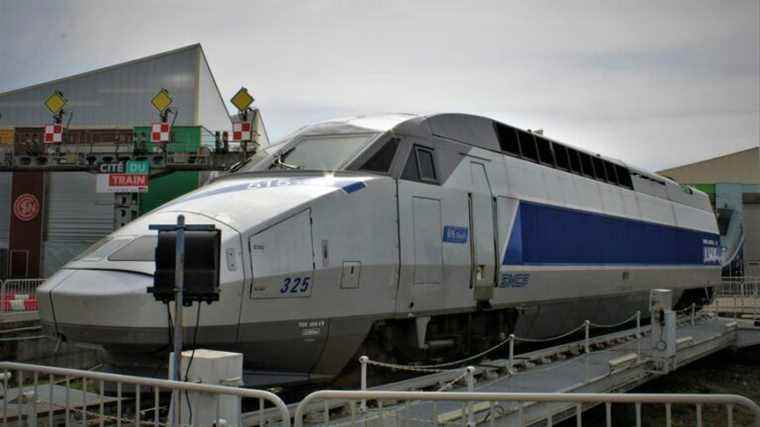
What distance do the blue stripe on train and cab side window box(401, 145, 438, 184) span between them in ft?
6.17

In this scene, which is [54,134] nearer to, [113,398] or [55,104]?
[55,104]

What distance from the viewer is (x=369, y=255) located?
794 centimetres

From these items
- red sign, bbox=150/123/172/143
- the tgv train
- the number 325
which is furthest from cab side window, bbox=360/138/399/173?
red sign, bbox=150/123/172/143

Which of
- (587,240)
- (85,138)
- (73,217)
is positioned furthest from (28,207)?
(587,240)

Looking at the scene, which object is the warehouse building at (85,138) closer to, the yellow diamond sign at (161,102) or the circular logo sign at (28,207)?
the circular logo sign at (28,207)

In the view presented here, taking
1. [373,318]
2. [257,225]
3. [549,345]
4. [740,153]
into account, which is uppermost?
[740,153]

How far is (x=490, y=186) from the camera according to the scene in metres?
10.1

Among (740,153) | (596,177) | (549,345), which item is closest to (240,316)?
(549,345)

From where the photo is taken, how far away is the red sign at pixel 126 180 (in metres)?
20.9

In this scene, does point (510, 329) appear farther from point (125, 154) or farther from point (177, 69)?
point (177, 69)

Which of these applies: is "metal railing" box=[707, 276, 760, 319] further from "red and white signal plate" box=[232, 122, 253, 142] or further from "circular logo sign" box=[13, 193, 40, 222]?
"circular logo sign" box=[13, 193, 40, 222]

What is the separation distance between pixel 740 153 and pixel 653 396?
53890mm

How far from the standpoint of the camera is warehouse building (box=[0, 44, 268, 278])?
30.4 m

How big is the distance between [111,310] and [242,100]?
19.0m
